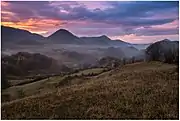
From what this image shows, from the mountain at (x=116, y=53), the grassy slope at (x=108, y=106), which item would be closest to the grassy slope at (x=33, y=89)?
the grassy slope at (x=108, y=106)

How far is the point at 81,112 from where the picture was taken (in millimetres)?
16406

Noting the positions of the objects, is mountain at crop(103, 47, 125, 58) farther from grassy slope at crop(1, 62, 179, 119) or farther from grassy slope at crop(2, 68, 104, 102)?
grassy slope at crop(1, 62, 179, 119)

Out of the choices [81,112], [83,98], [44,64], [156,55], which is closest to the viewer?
[81,112]

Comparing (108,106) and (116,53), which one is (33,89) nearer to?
(108,106)

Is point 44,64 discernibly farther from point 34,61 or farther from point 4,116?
point 4,116

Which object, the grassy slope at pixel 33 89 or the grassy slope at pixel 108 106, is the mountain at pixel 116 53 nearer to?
the grassy slope at pixel 33 89

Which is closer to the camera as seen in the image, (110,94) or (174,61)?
(110,94)

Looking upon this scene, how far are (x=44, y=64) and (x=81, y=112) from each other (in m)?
124

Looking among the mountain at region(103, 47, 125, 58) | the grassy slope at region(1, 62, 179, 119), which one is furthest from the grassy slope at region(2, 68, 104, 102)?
the mountain at region(103, 47, 125, 58)

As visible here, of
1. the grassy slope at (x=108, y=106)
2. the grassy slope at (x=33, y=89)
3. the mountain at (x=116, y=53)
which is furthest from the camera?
the mountain at (x=116, y=53)

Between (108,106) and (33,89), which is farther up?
(108,106)

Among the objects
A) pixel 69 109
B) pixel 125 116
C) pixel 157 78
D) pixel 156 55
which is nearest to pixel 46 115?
pixel 69 109

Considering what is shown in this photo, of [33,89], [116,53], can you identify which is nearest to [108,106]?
[33,89]

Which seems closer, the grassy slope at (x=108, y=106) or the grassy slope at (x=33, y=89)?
the grassy slope at (x=108, y=106)
